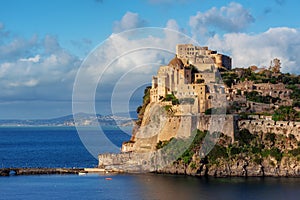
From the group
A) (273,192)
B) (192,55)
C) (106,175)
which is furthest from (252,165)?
(192,55)

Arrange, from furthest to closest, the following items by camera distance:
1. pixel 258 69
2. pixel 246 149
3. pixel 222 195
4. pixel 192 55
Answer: pixel 258 69 → pixel 192 55 → pixel 246 149 → pixel 222 195

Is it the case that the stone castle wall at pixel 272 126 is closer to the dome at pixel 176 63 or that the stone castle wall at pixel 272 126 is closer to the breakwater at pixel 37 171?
the dome at pixel 176 63

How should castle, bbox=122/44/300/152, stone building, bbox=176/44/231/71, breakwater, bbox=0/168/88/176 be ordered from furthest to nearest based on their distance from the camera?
1. stone building, bbox=176/44/231/71
2. breakwater, bbox=0/168/88/176
3. castle, bbox=122/44/300/152

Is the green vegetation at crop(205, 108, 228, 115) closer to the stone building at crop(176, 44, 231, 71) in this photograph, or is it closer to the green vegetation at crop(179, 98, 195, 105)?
the green vegetation at crop(179, 98, 195, 105)

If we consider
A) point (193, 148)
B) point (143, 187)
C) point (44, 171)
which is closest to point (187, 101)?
point (193, 148)

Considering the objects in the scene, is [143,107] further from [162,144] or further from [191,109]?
[162,144]

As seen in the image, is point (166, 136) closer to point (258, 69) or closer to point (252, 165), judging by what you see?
point (252, 165)

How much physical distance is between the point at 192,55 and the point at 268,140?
26.6 meters

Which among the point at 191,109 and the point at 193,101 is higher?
the point at 193,101

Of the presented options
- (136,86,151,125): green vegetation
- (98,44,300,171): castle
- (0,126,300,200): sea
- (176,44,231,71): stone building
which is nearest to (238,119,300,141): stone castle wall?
(98,44,300,171): castle

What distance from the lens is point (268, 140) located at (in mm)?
72000

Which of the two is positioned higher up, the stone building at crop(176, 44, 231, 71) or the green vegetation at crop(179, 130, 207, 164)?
the stone building at crop(176, 44, 231, 71)

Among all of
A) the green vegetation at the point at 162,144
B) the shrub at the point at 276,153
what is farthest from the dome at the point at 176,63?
the shrub at the point at 276,153

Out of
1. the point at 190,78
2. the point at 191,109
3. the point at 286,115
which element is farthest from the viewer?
the point at 190,78
